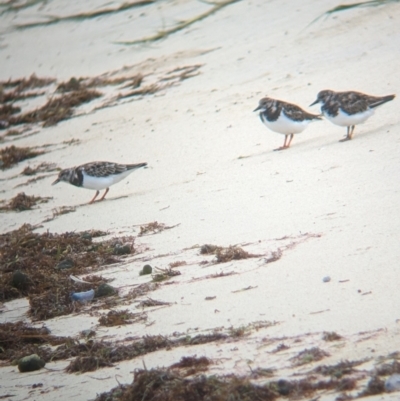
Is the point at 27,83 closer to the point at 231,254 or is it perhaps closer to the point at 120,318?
the point at 231,254

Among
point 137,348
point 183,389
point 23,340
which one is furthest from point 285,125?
point 183,389

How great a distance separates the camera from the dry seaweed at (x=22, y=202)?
7557mm

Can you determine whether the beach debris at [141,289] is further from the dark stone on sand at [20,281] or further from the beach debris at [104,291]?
the dark stone on sand at [20,281]

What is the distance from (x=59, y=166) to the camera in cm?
875

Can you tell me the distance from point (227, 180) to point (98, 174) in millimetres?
1454

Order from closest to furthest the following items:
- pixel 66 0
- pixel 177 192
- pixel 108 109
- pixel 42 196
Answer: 1. pixel 177 192
2. pixel 42 196
3. pixel 108 109
4. pixel 66 0

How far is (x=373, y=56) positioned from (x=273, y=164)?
2.41m

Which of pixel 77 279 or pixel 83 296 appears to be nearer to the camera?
pixel 83 296

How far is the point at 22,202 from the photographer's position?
761cm

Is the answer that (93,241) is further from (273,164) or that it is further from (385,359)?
(385,359)

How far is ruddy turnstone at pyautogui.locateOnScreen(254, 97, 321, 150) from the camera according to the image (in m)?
7.53

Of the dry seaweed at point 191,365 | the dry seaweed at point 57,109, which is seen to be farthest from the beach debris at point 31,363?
the dry seaweed at point 57,109

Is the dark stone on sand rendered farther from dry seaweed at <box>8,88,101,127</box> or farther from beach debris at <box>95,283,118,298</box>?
dry seaweed at <box>8,88,101,127</box>

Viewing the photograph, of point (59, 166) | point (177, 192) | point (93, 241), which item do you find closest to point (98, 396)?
point (93, 241)
